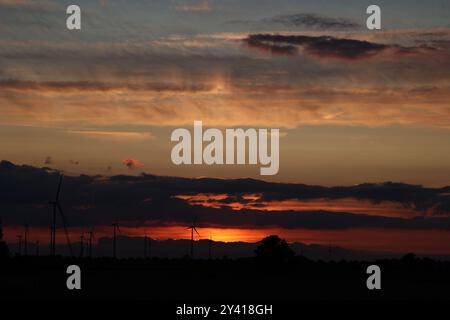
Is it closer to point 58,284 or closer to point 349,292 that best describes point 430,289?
point 349,292
